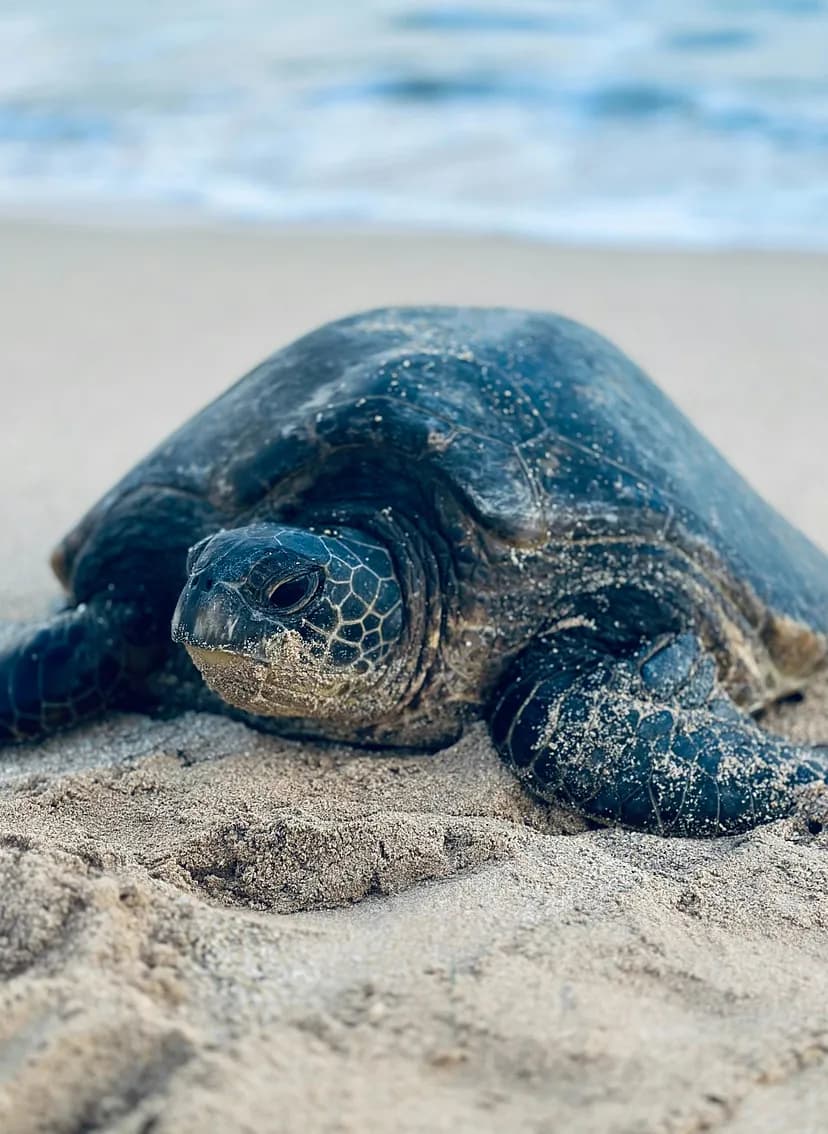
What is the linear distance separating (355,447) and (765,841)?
1497mm

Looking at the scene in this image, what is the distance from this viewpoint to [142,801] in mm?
3191

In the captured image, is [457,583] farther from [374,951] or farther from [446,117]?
[446,117]

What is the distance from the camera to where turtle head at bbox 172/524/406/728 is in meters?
3.14

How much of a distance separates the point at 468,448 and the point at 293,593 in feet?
2.26

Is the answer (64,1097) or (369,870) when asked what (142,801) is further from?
(64,1097)

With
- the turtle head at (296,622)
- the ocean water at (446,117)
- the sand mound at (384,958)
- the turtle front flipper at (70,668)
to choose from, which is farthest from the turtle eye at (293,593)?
the ocean water at (446,117)

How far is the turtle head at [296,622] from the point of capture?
314 centimetres

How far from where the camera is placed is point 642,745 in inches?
127

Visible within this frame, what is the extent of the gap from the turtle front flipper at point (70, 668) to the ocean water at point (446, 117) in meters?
6.70

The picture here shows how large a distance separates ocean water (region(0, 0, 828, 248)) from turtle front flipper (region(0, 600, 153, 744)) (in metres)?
6.70

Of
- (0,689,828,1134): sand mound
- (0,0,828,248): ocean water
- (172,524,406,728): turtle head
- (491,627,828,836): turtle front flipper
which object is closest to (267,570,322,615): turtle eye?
(172,524,406,728): turtle head

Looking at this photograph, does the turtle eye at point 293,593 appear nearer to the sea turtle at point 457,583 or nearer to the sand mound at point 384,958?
the sea turtle at point 457,583

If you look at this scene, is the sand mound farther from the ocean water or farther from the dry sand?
the ocean water

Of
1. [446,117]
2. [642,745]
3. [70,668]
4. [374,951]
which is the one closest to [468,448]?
[642,745]
